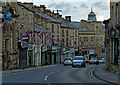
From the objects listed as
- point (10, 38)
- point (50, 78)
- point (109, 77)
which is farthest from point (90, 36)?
point (50, 78)

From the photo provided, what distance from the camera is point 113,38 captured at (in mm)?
30359

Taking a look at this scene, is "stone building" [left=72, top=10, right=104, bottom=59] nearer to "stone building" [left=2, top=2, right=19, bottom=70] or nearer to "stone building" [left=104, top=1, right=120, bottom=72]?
"stone building" [left=2, top=2, right=19, bottom=70]

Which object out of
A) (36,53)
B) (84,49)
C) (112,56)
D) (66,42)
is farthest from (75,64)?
(84,49)

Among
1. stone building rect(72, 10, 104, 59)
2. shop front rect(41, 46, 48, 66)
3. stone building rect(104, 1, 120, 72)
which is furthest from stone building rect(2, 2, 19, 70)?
stone building rect(72, 10, 104, 59)

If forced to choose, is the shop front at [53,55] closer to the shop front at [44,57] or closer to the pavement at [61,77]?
the shop front at [44,57]

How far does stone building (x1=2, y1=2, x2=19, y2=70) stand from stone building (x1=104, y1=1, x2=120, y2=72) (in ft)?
35.6

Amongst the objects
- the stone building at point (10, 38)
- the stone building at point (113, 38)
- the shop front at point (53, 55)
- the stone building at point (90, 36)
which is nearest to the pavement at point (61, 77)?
the stone building at point (113, 38)

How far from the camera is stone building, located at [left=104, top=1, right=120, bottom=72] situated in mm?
28141

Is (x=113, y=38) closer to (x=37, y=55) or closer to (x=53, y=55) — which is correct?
(x=37, y=55)

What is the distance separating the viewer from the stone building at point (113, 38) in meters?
28.1

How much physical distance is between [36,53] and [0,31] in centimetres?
1939

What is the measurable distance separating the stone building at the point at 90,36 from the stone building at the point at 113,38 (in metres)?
60.5

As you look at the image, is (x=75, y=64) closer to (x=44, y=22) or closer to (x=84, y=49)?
(x=44, y=22)

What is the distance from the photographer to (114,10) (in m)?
29.5
